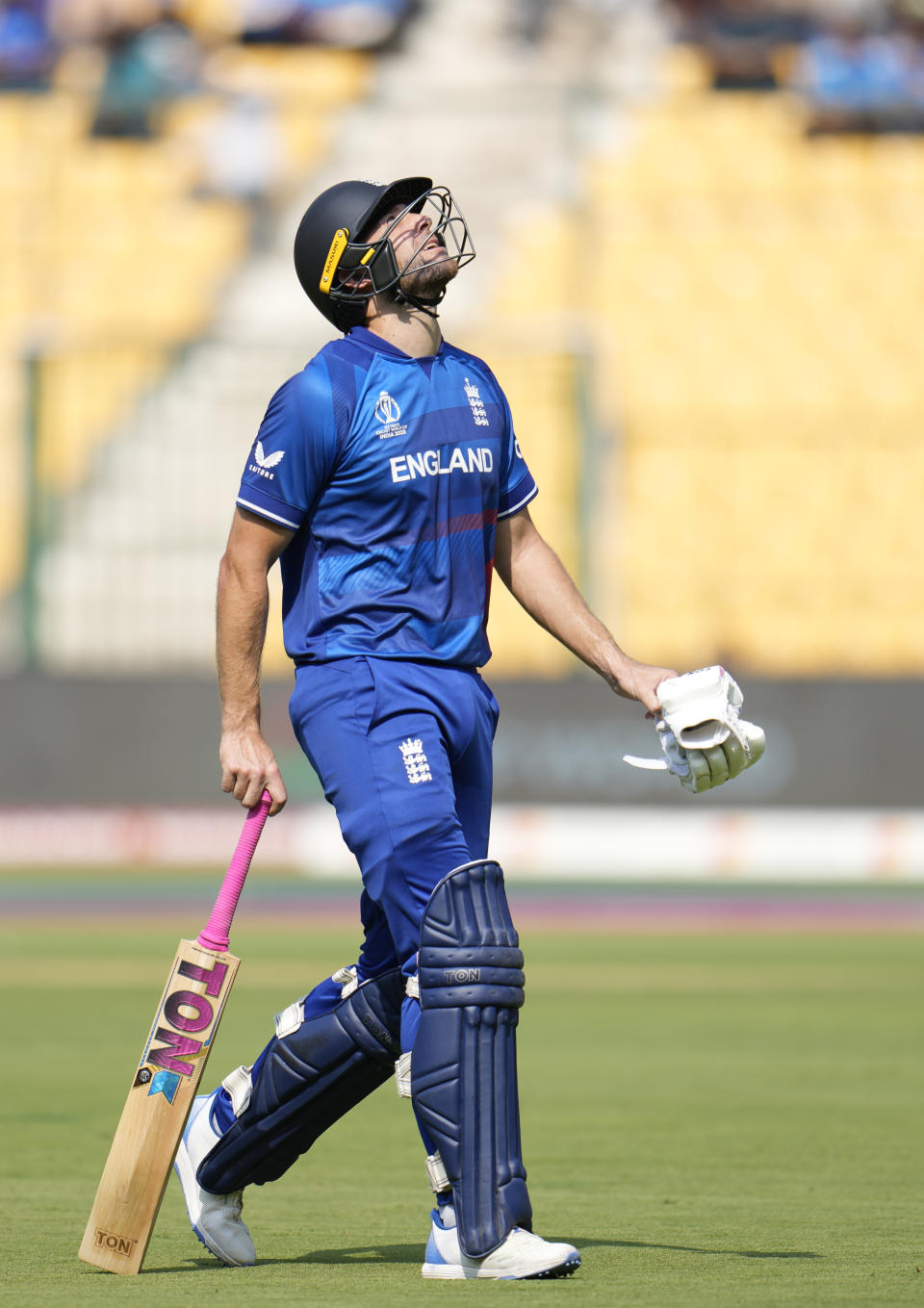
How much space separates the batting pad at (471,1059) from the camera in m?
4.26

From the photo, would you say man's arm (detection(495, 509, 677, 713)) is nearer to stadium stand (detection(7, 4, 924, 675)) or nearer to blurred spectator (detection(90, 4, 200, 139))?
stadium stand (detection(7, 4, 924, 675))

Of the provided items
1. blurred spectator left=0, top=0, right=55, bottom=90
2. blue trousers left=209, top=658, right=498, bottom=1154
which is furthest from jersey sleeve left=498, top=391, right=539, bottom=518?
blurred spectator left=0, top=0, right=55, bottom=90

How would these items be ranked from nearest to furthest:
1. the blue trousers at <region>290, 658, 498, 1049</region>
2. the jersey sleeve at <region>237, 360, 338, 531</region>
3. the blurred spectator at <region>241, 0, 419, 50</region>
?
1. the blue trousers at <region>290, 658, 498, 1049</region>
2. the jersey sleeve at <region>237, 360, 338, 531</region>
3. the blurred spectator at <region>241, 0, 419, 50</region>

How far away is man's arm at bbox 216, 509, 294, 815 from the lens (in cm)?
446

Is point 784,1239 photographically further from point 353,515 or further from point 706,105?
point 706,105

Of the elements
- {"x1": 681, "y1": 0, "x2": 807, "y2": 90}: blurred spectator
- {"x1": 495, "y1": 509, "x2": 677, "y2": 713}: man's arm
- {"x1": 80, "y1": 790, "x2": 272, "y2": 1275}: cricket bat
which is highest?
{"x1": 681, "y1": 0, "x2": 807, "y2": 90}: blurred spectator

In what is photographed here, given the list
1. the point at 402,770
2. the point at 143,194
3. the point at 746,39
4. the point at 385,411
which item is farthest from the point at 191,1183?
the point at 746,39

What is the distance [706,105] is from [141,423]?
678 centimetres

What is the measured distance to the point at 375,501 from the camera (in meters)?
4.49

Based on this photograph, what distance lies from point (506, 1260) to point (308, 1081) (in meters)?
0.64

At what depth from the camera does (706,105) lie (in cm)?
2189

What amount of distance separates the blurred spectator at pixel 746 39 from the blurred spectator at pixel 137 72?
5.05 m

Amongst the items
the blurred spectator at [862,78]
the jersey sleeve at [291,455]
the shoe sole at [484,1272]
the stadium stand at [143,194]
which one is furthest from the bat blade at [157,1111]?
the blurred spectator at [862,78]

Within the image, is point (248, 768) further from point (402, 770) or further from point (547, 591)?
point (547, 591)
